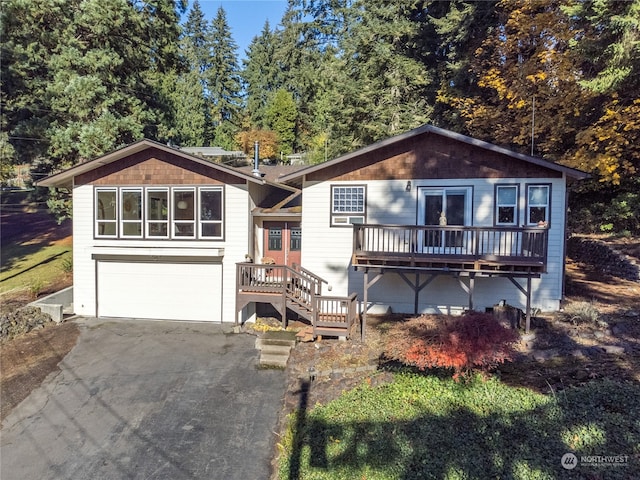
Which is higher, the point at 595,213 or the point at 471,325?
the point at 595,213

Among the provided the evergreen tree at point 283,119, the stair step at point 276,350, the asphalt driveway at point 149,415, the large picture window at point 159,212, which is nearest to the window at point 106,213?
the large picture window at point 159,212

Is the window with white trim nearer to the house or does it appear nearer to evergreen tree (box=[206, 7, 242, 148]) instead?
the house

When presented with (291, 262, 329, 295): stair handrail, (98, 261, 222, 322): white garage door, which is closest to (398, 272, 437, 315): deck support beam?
(291, 262, 329, 295): stair handrail

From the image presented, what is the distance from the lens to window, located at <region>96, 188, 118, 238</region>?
1263cm

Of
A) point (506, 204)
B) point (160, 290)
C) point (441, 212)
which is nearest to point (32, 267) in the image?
point (160, 290)

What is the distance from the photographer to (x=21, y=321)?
11719 mm

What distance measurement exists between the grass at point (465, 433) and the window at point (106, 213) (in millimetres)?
A: 9266

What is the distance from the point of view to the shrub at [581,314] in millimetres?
9258

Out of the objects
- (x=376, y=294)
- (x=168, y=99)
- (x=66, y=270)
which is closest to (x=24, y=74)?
(x=168, y=99)

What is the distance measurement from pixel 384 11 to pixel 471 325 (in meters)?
22.8

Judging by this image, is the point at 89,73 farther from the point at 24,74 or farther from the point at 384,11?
the point at 384,11

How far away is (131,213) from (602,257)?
17396 mm

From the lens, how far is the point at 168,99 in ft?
76.4

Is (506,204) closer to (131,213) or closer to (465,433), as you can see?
(465,433)
